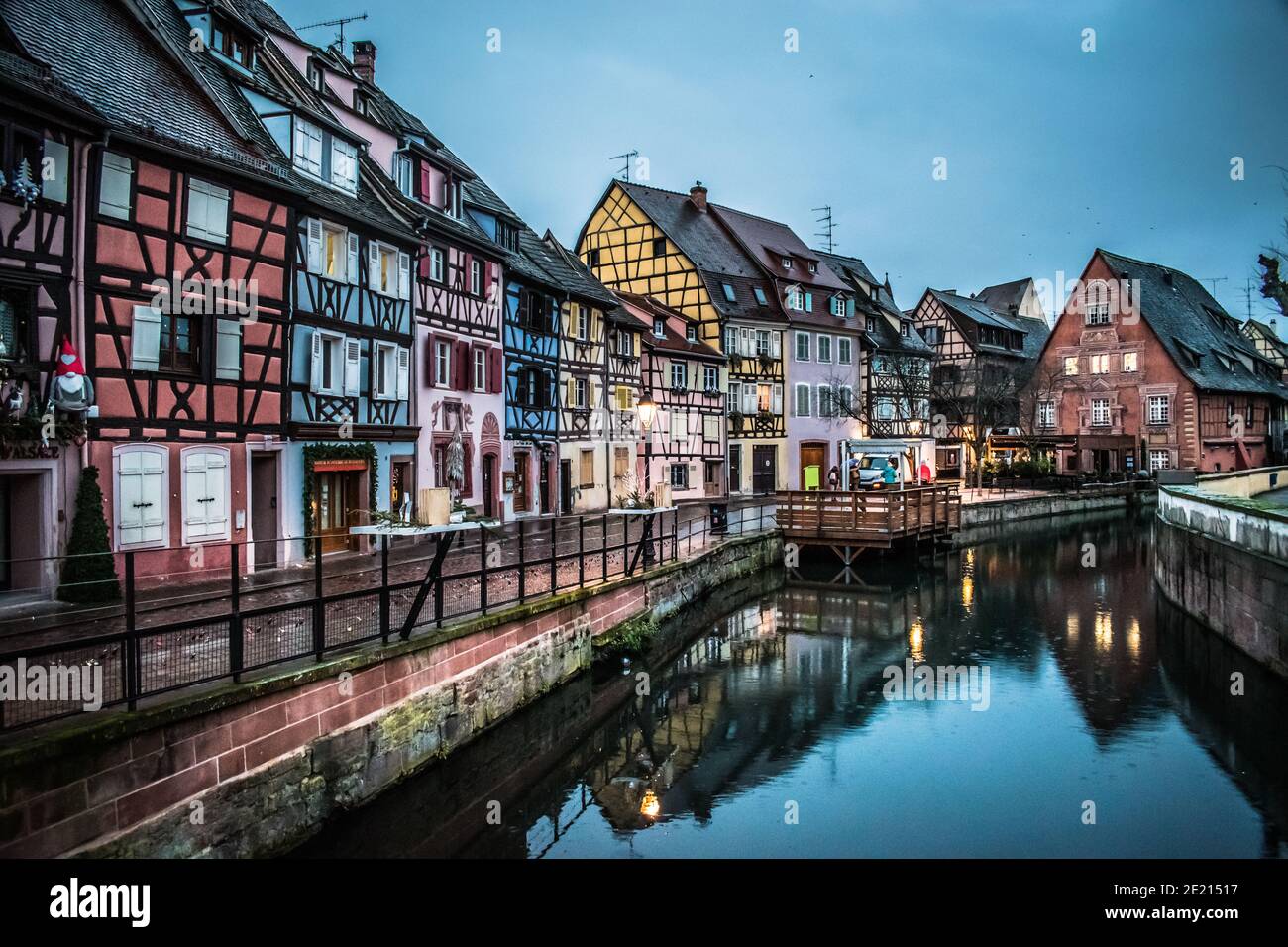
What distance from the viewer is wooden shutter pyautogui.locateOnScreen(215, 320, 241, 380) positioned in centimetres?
1681

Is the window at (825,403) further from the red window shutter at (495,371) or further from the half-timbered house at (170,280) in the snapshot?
the half-timbered house at (170,280)

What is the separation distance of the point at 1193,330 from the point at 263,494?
195 ft

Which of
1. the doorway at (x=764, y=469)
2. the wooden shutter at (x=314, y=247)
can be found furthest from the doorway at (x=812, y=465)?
the wooden shutter at (x=314, y=247)

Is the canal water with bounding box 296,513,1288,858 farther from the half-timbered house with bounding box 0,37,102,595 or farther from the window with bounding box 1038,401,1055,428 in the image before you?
the window with bounding box 1038,401,1055,428

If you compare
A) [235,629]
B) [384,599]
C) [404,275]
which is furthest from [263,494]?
[235,629]

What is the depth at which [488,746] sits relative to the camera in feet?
40.0

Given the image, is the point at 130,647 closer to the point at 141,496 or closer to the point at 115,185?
the point at 141,496

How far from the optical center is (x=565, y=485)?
32625mm

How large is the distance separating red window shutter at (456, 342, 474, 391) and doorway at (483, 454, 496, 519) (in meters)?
2.56

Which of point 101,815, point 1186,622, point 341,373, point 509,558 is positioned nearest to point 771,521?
point 1186,622

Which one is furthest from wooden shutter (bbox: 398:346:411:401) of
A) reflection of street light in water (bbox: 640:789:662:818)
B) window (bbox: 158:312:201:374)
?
reflection of street light in water (bbox: 640:789:662:818)

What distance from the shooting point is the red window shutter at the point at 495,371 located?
27891mm

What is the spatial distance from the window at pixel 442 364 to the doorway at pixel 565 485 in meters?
7.67
